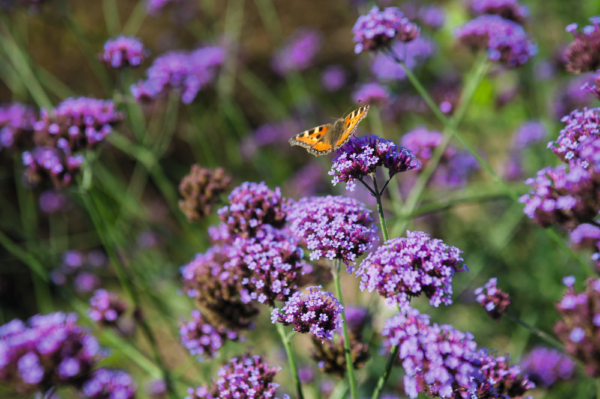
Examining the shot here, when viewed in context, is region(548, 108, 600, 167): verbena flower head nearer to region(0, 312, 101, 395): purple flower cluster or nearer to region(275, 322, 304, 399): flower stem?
region(275, 322, 304, 399): flower stem

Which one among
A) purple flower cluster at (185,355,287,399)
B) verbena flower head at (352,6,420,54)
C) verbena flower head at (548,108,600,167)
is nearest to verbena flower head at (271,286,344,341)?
purple flower cluster at (185,355,287,399)

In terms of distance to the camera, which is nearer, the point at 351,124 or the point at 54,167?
the point at 351,124

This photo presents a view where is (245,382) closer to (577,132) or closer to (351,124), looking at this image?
(351,124)

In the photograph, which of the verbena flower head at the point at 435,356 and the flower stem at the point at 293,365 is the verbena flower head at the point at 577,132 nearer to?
the verbena flower head at the point at 435,356

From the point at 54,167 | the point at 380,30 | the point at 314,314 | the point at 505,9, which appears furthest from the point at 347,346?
the point at 505,9

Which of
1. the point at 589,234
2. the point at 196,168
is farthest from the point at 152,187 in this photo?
the point at 589,234

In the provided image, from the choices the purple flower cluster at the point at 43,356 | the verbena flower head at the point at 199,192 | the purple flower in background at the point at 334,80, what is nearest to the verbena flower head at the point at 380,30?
the verbena flower head at the point at 199,192

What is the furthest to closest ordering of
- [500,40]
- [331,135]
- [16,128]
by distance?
[16,128] < [500,40] < [331,135]
